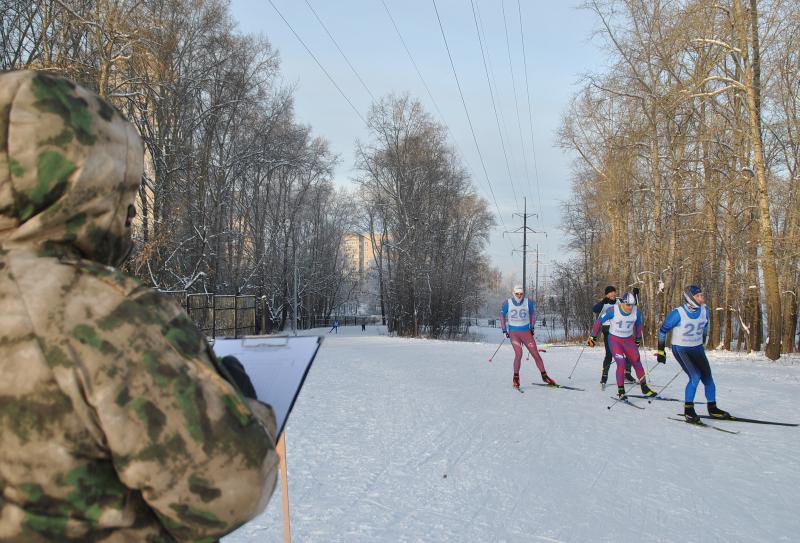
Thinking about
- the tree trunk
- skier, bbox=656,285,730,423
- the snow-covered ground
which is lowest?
the snow-covered ground

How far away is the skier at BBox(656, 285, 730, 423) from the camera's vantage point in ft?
30.2

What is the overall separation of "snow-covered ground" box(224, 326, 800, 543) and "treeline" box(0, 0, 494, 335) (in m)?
10.6

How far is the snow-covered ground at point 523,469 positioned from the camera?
4707 millimetres

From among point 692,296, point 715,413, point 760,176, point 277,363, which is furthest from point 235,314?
point 277,363

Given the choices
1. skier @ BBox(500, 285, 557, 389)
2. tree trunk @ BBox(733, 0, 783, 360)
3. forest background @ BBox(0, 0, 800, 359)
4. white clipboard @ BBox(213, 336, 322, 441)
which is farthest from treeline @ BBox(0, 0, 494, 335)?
tree trunk @ BBox(733, 0, 783, 360)

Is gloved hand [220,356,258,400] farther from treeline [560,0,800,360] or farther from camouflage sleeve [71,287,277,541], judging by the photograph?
treeline [560,0,800,360]

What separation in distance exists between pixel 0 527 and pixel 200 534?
35cm

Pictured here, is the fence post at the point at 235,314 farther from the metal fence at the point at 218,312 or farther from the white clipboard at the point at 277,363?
the white clipboard at the point at 277,363

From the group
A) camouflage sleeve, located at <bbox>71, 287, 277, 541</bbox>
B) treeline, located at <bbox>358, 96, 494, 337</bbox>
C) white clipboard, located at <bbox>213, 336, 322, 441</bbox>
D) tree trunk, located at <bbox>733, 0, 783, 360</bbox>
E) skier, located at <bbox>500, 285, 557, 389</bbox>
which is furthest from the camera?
treeline, located at <bbox>358, 96, 494, 337</bbox>

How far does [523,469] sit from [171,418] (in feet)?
19.9

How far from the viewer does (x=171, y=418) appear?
100 cm

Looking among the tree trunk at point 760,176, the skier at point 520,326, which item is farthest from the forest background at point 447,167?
the skier at point 520,326

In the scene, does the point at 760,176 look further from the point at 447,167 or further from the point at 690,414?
the point at 447,167

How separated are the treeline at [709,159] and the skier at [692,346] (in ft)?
39.3
